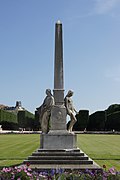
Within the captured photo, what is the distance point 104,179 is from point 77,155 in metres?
5.93

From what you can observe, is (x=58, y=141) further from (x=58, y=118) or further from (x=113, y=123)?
(x=113, y=123)

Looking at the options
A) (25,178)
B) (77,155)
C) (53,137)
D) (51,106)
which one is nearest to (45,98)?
(51,106)

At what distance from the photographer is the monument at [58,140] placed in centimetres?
1109

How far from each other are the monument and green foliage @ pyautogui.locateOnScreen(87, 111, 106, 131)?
52.2 m

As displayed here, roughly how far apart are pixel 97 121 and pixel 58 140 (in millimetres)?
53445

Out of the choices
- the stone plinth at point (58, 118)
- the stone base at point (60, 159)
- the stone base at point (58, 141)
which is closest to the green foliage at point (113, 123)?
the stone plinth at point (58, 118)

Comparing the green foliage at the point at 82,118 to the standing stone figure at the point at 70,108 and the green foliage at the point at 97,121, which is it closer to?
the green foliage at the point at 97,121

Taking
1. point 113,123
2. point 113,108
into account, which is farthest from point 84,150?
point 113,108

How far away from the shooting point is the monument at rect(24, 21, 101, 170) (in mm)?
11086

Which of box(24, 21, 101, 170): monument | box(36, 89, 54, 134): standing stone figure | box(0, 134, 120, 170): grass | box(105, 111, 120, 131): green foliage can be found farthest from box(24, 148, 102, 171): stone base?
box(105, 111, 120, 131): green foliage

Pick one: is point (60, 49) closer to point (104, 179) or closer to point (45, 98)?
point (45, 98)

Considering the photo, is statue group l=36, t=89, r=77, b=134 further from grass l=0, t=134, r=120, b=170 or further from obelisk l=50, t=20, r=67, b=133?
grass l=0, t=134, r=120, b=170

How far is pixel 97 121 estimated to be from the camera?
213ft

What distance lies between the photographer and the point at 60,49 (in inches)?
515
